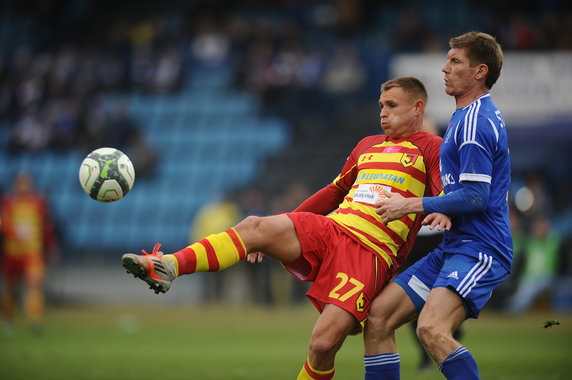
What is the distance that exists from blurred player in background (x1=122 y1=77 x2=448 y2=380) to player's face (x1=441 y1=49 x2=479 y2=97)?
0.56m

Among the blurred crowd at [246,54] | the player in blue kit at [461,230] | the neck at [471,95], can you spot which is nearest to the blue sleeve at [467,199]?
the player in blue kit at [461,230]

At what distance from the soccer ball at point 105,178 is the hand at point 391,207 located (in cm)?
189

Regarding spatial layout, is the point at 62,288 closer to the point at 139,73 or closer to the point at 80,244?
the point at 80,244

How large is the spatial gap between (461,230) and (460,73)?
3.40 feet

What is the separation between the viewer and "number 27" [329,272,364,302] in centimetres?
574

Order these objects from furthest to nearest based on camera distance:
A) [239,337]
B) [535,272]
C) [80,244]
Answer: [80,244] → [535,272] → [239,337]

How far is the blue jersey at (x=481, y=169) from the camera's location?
5.27m

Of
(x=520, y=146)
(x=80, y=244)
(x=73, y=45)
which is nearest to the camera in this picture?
(x=520, y=146)

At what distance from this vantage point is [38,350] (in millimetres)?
10820

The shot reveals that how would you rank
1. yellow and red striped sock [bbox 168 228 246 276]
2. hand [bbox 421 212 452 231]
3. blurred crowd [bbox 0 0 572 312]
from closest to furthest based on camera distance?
hand [bbox 421 212 452 231] < yellow and red striped sock [bbox 168 228 246 276] < blurred crowd [bbox 0 0 572 312]

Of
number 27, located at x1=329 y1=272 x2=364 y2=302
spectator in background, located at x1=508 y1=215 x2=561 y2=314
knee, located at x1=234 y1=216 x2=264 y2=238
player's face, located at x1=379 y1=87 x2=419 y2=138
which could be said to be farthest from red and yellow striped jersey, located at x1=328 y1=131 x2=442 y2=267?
spectator in background, located at x1=508 y1=215 x2=561 y2=314

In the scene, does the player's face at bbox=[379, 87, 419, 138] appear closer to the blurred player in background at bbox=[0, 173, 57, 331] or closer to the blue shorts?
the blue shorts

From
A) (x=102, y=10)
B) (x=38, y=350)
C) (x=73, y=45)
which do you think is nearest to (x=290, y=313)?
(x=38, y=350)

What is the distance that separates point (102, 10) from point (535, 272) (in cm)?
1640
